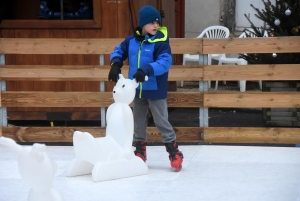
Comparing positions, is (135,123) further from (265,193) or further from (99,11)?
(99,11)

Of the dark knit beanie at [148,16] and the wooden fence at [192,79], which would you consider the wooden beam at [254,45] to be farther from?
the dark knit beanie at [148,16]

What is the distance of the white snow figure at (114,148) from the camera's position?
5.40 metres

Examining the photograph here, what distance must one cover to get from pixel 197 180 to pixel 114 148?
30.5 inches

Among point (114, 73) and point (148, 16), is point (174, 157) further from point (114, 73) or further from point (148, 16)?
point (148, 16)

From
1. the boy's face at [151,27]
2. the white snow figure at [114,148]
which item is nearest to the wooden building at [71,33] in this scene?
the boy's face at [151,27]

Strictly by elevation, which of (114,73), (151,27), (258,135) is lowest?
(258,135)

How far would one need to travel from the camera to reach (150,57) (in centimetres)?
568

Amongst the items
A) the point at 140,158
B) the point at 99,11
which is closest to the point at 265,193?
the point at 140,158

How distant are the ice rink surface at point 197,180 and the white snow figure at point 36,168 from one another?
1.10 m

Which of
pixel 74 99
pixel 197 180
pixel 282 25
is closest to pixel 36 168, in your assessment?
pixel 197 180

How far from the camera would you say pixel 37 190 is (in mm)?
3863

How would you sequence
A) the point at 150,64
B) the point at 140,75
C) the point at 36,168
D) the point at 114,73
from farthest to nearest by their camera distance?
the point at 114,73
the point at 150,64
the point at 140,75
the point at 36,168

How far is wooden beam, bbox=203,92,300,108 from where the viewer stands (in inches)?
275

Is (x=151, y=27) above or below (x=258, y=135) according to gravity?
above
